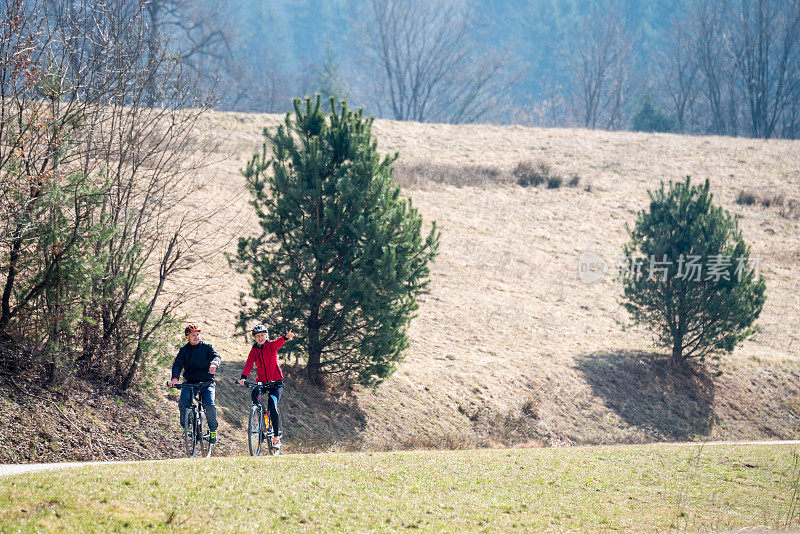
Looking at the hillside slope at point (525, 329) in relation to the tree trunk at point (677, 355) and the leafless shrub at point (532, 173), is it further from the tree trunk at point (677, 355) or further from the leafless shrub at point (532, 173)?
the leafless shrub at point (532, 173)

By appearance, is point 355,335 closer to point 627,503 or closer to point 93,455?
point 93,455

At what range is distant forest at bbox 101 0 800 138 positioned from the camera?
7525 centimetres

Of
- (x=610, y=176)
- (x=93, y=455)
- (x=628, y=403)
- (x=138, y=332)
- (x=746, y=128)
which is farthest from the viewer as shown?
(x=746, y=128)

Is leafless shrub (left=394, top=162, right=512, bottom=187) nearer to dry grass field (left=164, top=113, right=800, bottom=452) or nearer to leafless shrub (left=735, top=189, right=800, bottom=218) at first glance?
dry grass field (left=164, top=113, right=800, bottom=452)

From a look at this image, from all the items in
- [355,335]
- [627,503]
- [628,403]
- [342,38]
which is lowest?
[628,403]

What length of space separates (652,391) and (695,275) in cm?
409

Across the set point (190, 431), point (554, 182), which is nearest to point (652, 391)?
point (190, 431)

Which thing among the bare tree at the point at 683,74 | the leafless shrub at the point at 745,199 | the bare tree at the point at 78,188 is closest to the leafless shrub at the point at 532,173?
the leafless shrub at the point at 745,199

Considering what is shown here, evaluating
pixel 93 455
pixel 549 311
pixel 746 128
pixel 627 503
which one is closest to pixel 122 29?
pixel 93 455

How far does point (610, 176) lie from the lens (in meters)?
50.6

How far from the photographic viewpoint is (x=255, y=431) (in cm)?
1105

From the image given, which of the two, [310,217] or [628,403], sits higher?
[310,217]

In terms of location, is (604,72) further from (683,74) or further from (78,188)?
(78,188)

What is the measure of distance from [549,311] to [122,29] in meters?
20.4
